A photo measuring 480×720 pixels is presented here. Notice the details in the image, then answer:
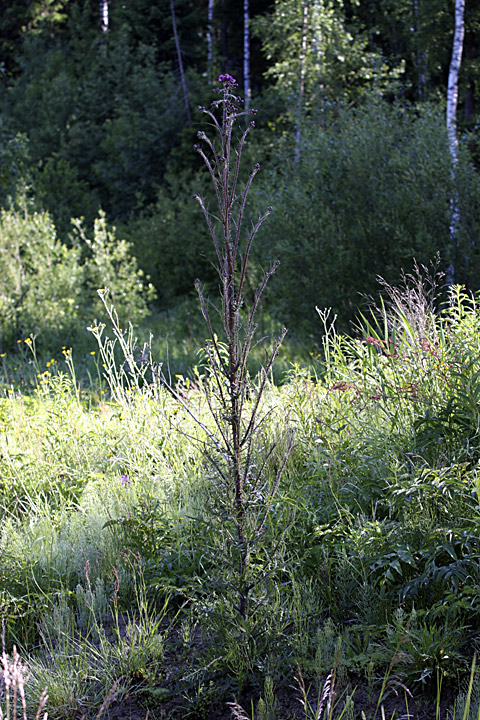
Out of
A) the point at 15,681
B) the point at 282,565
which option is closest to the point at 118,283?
the point at 282,565

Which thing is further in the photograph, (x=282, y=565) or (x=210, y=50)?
(x=210, y=50)

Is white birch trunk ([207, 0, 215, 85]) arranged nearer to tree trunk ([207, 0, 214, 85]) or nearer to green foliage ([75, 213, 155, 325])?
tree trunk ([207, 0, 214, 85])

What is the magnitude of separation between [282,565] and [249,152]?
13951 millimetres

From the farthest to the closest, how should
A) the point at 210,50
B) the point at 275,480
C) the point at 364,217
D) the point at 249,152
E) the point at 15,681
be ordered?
the point at 210,50, the point at 249,152, the point at 364,217, the point at 275,480, the point at 15,681

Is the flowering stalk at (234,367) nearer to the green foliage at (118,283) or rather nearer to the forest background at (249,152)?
the forest background at (249,152)

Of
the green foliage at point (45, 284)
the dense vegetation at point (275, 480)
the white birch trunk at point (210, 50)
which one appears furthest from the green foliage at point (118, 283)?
the white birch trunk at point (210, 50)

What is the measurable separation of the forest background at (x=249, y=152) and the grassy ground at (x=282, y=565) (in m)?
4.63

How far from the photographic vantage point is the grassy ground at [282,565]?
2.49 metres

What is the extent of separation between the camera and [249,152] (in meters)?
15.4

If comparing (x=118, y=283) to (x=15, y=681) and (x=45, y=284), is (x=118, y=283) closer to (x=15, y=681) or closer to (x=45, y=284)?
(x=45, y=284)

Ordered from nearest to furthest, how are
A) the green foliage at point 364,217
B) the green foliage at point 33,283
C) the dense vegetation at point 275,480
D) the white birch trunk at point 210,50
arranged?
the dense vegetation at point 275,480, the green foliage at point 364,217, the green foliage at point 33,283, the white birch trunk at point 210,50

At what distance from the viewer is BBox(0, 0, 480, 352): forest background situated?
28.8ft

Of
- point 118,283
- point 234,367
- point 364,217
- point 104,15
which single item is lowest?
point 118,283

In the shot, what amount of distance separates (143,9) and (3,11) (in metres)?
9.26
